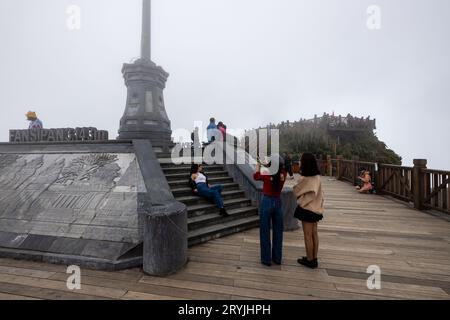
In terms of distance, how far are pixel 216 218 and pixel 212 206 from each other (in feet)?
1.36

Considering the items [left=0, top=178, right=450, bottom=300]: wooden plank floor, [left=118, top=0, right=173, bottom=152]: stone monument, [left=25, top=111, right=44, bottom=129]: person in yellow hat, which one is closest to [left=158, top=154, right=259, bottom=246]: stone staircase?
[left=0, top=178, right=450, bottom=300]: wooden plank floor

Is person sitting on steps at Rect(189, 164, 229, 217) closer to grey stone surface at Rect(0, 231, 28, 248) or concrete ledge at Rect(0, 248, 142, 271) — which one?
concrete ledge at Rect(0, 248, 142, 271)

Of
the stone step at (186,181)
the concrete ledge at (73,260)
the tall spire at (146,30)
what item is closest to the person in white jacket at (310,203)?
the concrete ledge at (73,260)

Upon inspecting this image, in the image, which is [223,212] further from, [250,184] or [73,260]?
[73,260]

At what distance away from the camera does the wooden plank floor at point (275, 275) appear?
3.01m

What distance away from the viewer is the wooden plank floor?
3010 millimetres

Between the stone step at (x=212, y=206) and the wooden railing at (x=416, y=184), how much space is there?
18.8 feet

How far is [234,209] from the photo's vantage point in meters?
6.34

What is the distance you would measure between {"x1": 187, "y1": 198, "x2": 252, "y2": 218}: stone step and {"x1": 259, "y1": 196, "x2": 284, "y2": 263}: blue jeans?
2139 mm

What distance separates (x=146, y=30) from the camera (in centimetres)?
1326

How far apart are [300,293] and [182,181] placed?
429 centimetres

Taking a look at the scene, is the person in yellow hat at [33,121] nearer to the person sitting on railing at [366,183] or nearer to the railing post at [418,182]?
the railing post at [418,182]

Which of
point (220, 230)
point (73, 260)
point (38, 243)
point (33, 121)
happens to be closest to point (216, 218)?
point (220, 230)
